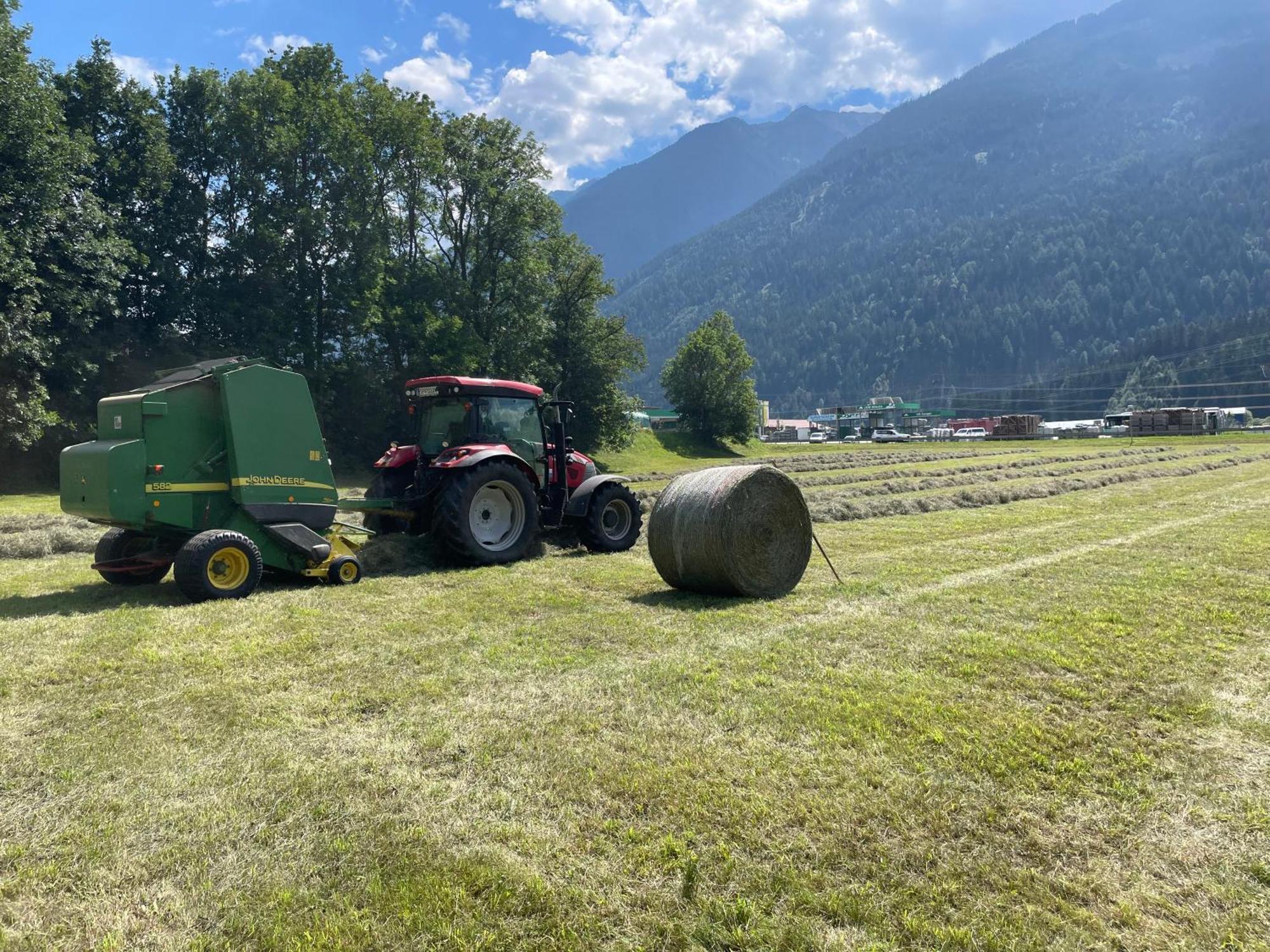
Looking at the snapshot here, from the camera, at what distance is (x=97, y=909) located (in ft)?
9.07

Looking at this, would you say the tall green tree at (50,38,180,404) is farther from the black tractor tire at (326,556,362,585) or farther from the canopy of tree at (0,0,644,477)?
the black tractor tire at (326,556,362,585)

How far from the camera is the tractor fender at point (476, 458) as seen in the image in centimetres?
965

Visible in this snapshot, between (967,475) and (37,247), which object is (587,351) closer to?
(967,475)

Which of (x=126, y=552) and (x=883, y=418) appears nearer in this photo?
(x=126, y=552)

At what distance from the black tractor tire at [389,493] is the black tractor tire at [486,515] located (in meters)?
1.26

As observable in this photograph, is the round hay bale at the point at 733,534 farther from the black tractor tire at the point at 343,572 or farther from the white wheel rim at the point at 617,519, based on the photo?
the black tractor tire at the point at 343,572

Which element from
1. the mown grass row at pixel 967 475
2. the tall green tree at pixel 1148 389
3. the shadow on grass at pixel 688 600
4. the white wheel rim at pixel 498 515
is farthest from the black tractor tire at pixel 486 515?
the tall green tree at pixel 1148 389

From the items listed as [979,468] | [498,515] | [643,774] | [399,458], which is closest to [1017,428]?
[979,468]

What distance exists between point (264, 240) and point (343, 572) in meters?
23.2

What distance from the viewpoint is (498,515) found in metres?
10.4

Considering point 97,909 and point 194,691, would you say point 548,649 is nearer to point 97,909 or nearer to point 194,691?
point 194,691

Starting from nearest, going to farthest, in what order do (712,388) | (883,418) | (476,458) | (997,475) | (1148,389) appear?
(476,458) → (997,475) → (712,388) → (883,418) → (1148,389)

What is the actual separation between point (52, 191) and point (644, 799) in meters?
25.3

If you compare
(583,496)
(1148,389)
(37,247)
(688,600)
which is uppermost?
(37,247)
